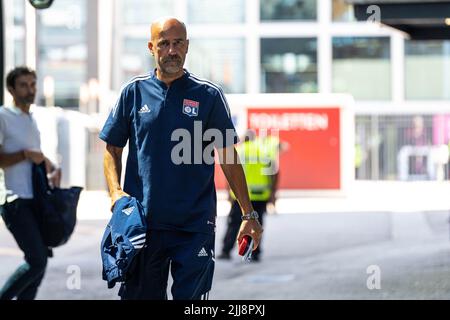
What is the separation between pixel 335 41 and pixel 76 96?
34.7ft

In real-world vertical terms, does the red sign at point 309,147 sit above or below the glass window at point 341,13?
below

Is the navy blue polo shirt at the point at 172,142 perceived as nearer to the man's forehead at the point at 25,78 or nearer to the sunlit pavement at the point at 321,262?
the man's forehead at the point at 25,78

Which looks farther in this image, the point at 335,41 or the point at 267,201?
the point at 335,41

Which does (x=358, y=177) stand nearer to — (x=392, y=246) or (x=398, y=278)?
(x=392, y=246)

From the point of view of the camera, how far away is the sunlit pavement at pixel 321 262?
10047 mm

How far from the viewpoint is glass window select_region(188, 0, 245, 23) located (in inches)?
1615

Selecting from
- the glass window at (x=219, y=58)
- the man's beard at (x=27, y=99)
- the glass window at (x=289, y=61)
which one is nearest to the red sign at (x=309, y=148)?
the glass window at (x=289, y=61)

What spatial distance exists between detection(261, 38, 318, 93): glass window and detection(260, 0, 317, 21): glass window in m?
0.84

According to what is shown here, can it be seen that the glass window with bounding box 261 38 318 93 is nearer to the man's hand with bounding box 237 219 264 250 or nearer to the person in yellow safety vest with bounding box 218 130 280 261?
the person in yellow safety vest with bounding box 218 130 280 261

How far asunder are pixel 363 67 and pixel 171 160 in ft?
117

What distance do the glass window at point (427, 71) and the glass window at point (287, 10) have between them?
144 inches
